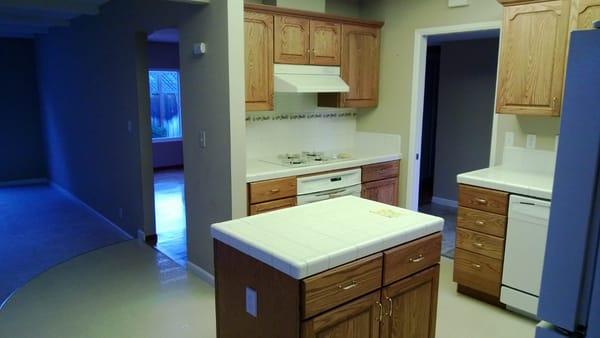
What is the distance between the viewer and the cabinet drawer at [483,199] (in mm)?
3088

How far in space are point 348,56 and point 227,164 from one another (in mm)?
1811

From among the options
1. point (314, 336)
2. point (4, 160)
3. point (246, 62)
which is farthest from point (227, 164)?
point (4, 160)

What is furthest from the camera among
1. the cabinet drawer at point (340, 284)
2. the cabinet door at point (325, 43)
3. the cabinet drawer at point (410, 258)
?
the cabinet door at point (325, 43)

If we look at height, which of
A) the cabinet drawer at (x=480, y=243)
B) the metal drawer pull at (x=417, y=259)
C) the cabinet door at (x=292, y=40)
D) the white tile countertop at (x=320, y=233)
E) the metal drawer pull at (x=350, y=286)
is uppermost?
the cabinet door at (x=292, y=40)

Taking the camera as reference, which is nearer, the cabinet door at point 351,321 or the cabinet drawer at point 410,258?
the cabinet door at point 351,321

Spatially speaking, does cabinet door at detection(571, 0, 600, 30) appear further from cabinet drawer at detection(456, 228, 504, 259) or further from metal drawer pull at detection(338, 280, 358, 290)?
metal drawer pull at detection(338, 280, 358, 290)

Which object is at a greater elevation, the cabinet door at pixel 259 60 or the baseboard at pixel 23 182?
the cabinet door at pixel 259 60

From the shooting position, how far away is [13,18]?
525cm

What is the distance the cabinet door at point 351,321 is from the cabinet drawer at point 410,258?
13 cm

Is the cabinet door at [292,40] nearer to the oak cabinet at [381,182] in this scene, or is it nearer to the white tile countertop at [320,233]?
the oak cabinet at [381,182]

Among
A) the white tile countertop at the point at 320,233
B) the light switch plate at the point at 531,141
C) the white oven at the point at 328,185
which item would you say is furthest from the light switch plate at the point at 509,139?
the white tile countertop at the point at 320,233

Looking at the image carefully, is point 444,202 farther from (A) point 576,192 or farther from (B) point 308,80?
(A) point 576,192

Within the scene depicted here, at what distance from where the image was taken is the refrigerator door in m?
0.91

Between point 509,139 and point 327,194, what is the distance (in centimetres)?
159
